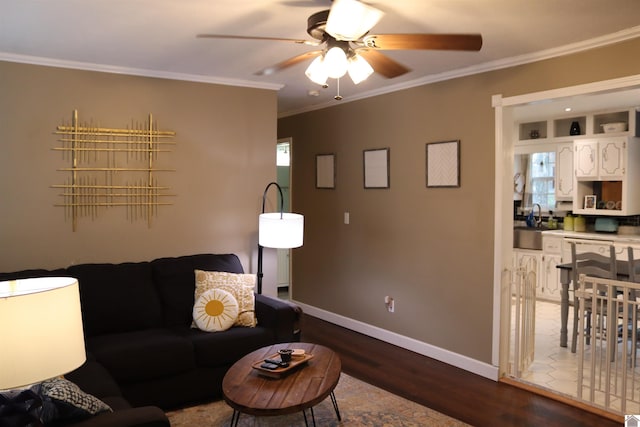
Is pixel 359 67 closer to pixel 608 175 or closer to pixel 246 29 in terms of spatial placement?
pixel 246 29

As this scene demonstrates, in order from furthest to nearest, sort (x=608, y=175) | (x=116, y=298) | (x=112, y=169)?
1. (x=608, y=175)
2. (x=112, y=169)
3. (x=116, y=298)

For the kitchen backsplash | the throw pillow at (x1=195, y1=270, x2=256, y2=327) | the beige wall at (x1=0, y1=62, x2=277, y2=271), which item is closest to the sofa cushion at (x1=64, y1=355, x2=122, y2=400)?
the throw pillow at (x1=195, y1=270, x2=256, y2=327)

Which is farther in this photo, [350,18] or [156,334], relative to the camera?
[156,334]

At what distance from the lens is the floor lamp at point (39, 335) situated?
130cm

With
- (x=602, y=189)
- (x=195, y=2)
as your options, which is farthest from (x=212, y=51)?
(x=602, y=189)

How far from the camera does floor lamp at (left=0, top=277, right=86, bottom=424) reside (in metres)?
1.30

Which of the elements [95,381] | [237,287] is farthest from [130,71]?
[95,381]

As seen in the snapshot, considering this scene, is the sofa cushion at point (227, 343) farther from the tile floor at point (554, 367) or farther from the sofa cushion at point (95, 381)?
the tile floor at point (554, 367)

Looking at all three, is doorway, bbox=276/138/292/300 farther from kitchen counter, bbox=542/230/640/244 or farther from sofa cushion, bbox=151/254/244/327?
kitchen counter, bbox=542/230/640/244

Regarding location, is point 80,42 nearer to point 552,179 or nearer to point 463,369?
point 463,369

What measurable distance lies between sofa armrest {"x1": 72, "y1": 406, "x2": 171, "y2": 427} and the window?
20.6 ft

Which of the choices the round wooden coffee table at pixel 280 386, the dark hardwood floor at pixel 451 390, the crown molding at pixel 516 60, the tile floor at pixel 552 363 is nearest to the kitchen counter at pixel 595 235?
the tile floor at pixel 552 363

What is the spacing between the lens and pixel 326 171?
5.57 meters

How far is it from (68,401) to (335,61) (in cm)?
178
